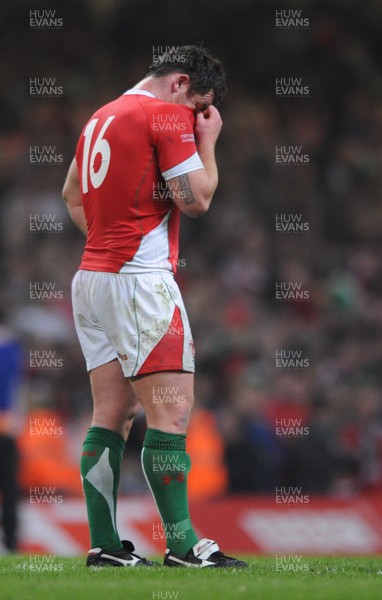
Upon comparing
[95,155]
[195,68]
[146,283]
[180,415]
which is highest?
[195,68]

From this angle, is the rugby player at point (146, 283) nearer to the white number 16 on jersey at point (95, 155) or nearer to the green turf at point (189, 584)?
the white number 16 on jersey at point (95, 155)

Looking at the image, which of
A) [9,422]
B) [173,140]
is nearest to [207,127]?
[173,140]

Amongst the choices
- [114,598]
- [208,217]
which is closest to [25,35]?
[208,217]

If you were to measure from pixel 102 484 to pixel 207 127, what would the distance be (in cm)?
166

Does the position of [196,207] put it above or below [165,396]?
above

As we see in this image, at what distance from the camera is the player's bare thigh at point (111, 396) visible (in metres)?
5.10

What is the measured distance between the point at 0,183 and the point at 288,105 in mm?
4272

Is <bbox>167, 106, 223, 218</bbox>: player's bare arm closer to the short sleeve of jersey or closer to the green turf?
the short sleeve of jersey

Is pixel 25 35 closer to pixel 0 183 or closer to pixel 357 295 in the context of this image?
pixel 0 183

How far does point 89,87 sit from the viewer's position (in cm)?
1555

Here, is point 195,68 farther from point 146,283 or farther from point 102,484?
point 102,484

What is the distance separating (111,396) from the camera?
511cm

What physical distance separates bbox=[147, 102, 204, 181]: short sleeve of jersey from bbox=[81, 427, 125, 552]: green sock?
3.97 feet

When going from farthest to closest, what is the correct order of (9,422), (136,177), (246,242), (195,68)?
(246,242), (9,422), (195,68), (136,177)
